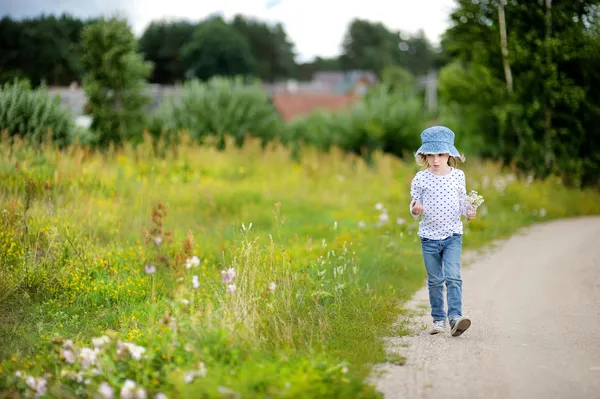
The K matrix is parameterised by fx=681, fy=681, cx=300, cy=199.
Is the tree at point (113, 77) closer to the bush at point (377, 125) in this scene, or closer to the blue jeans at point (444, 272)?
the bush at point (377, 125)

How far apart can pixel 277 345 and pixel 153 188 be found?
21.2ft

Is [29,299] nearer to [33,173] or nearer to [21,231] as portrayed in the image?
[21,231]

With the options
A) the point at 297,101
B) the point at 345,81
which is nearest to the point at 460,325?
the point at 297,101

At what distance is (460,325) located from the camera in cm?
541

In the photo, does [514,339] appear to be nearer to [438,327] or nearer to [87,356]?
[438,327]

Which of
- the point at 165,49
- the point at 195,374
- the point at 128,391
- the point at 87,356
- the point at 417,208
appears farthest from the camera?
the point at 165,49

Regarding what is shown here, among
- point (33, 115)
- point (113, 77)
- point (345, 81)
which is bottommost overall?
point (33, 115)

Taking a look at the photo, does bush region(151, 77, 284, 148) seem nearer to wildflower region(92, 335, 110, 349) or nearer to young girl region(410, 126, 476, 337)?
young girl region(410, 126, 476, 337)

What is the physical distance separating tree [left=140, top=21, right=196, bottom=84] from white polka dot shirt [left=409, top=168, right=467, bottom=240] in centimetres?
6715

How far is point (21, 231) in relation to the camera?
7.14 m

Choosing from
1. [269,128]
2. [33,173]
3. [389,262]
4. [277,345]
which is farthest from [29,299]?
[269,128]

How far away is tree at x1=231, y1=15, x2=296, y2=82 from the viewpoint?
8519cm

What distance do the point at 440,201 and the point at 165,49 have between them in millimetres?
70923

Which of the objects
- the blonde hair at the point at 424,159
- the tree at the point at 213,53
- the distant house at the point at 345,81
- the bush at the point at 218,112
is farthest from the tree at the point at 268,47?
the blonde hair at the point at 424,159
